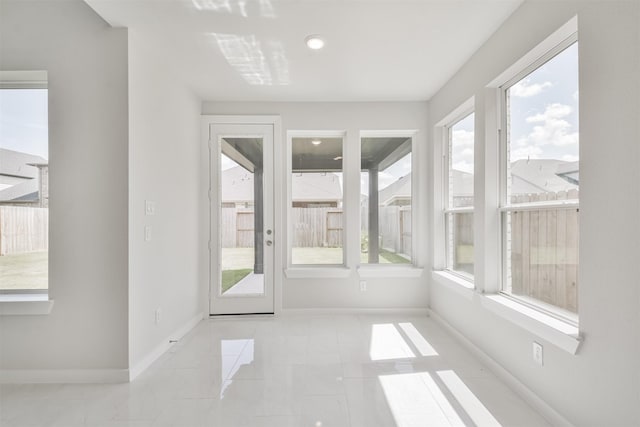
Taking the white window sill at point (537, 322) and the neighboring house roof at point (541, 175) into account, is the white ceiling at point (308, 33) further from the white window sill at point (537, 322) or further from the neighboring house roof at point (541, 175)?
the white window sill at point (537, 322)

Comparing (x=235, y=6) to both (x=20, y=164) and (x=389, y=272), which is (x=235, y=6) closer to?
(x=20, y=164)

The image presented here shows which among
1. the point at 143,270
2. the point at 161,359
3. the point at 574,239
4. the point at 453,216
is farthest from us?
the point at 453,216

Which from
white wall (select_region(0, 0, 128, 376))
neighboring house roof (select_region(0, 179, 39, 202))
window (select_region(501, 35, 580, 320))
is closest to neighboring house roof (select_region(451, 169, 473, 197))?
window (select_region(501, 35, 580, 320))

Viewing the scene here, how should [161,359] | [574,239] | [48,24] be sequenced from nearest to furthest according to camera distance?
[574,239] < [48,24] < [161,359]

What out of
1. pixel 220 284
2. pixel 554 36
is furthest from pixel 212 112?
pixel 554 36

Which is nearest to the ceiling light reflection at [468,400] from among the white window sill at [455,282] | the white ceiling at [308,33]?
the white window sill at [455,282]

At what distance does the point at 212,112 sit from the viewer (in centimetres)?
376

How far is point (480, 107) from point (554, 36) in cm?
79

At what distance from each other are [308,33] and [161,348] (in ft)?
9.26

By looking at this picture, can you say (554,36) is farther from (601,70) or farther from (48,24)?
(48,24)

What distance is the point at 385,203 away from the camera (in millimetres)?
3967

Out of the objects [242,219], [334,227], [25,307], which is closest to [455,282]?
[334,227]

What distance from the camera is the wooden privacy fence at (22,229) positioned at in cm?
235

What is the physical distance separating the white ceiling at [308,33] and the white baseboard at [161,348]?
2.44 metres
